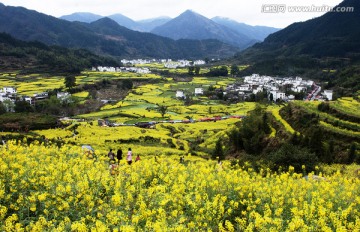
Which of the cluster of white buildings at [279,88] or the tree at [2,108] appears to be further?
the cluster of white buildings at [279,88]

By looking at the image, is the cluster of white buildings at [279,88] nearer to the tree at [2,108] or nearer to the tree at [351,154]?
the tree at [2,108]

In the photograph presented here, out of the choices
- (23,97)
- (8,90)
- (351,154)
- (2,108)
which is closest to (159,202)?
(351,154)

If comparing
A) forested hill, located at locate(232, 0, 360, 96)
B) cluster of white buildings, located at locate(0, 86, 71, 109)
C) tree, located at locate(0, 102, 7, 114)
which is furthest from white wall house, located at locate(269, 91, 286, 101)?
tree, located at locate(0, 102, 7, 114)

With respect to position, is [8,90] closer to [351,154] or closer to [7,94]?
[7,94]

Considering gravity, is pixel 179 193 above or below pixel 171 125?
above

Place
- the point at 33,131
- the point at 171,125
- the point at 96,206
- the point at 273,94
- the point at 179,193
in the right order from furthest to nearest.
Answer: the point at 273,94, the point at 171,125, the point at 33,131, the point at 179,193, the point at 96,206

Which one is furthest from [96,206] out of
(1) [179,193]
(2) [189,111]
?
(2) [189,111]

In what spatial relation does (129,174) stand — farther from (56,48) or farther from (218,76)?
(56,48)

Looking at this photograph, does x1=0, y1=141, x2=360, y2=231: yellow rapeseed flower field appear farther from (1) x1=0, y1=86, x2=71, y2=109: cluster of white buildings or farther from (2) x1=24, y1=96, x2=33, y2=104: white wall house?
(2) x1=24, y1=96, x2=33, y2=104: white wall house

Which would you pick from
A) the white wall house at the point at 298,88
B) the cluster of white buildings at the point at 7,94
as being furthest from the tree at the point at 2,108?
the white wall house at the point at 298,88
